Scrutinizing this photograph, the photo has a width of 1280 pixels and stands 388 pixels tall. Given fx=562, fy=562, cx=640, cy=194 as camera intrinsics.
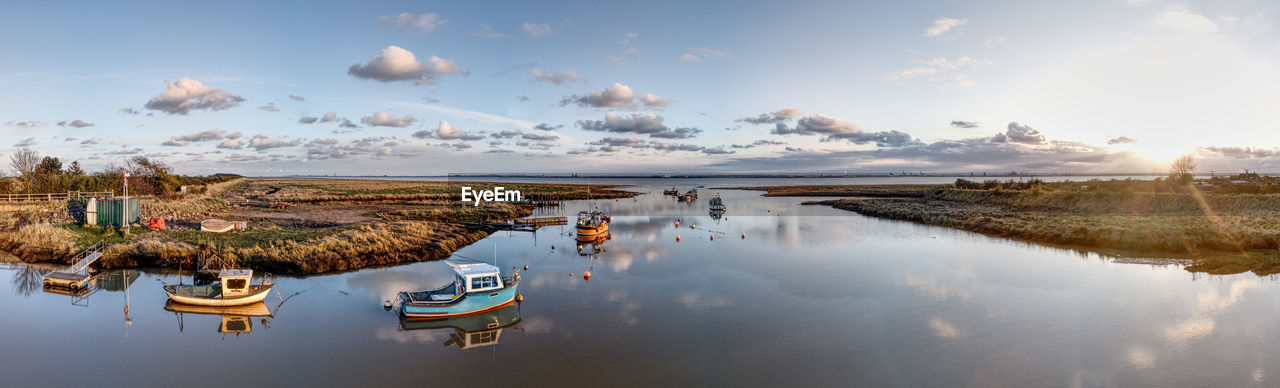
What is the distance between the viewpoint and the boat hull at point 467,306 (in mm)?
19359

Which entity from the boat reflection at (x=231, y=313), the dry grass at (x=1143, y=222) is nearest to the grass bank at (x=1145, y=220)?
the dry grass at (x=1143, y=222)

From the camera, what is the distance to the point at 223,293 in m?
20.9

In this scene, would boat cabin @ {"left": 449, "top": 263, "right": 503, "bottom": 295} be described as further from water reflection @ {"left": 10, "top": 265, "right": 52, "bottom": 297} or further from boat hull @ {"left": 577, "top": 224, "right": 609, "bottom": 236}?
boat hull @ {"left": 577, "top": 224, "right": 609, "bottom": 236}

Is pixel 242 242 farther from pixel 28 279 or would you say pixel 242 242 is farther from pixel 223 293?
pixel 223 293

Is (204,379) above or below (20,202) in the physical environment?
below

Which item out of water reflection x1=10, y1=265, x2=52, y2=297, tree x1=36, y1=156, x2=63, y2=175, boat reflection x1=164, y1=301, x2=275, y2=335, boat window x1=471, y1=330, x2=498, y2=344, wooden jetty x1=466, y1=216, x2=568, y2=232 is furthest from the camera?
tree x1=36, y1=156, x2=63, y2=175

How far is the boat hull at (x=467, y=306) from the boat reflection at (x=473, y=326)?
17 cm

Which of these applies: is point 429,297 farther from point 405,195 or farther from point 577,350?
point 405,195

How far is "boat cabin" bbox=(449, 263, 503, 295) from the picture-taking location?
2033cm

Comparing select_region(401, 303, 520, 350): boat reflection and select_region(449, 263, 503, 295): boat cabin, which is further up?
select_region(449, 263, 503, 295): boat cabin

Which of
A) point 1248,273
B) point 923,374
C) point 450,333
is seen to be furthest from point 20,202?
point 1248,273

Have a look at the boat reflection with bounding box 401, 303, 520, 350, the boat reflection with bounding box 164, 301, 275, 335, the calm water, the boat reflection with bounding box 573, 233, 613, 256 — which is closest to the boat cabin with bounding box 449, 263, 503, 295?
the boat reflection with bounding box 401, 303, 520, 350

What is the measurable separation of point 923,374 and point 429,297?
16.2 m

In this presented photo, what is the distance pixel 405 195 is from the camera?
275 ft
